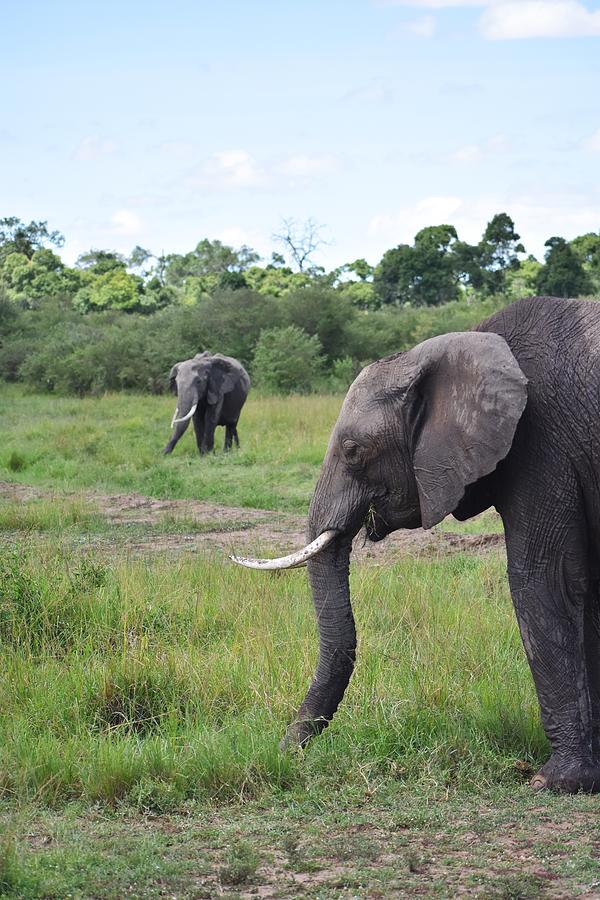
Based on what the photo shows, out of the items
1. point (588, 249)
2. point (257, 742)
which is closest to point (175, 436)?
point (257, 742)

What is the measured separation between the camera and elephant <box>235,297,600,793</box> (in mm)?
4633

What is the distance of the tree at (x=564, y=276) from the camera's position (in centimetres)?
4333

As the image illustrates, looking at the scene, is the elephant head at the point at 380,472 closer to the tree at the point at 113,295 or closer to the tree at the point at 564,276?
the tree at the point at 564,276

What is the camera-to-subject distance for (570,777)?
15.4 feet

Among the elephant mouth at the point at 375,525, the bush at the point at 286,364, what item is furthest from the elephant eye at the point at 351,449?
the bush at the point at 286,364

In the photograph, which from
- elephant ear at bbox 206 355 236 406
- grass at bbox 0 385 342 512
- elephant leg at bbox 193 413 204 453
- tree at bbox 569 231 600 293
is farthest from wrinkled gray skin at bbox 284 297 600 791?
tree at bbox 569 231 600 293

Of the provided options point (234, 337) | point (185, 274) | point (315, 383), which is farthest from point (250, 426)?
point (185, 274)

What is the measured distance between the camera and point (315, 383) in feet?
94.6

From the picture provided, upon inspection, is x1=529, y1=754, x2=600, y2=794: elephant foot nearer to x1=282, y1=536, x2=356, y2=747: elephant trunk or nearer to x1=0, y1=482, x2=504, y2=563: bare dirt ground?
x1=282, y1=536, x2=356, y2=747: elephant trunk

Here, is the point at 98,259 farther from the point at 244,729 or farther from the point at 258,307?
the point at 244,729

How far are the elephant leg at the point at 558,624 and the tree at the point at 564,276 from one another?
39.1m

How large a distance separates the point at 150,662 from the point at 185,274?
61.6 m

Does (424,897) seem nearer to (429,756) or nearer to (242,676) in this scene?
(429,756)

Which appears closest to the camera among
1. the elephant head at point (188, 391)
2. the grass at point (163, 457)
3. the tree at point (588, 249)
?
the grass at point (163, 457)
